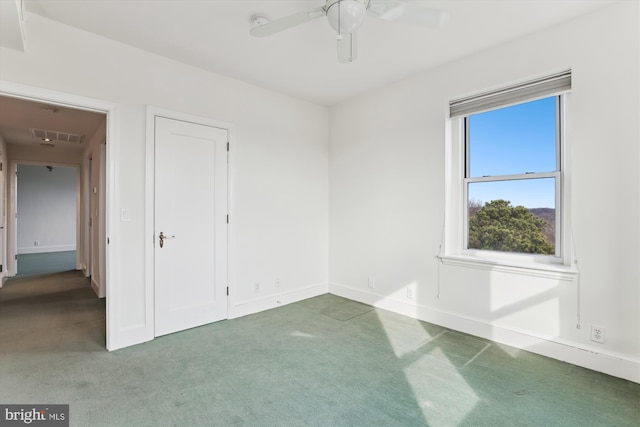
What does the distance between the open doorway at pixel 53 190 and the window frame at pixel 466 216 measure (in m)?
3.23

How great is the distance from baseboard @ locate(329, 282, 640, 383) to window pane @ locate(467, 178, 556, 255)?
73cm

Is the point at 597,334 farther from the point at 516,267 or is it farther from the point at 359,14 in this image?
the point at 359,14

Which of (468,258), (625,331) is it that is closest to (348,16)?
(468,258)

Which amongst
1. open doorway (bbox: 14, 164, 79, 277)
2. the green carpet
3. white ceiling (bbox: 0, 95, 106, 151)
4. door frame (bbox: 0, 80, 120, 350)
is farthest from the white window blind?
open doorway (bbox: 14, 164, 79, 277)

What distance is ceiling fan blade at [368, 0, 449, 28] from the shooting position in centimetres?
176

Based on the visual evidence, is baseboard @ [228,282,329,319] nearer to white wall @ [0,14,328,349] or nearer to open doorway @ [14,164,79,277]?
white wall @ [0,14,328,349]

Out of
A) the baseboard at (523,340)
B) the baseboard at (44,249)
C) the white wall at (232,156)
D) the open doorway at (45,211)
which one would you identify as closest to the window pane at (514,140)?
the baseboard at (523,340)

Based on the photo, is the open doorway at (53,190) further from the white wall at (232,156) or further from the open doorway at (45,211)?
the white wall at (232,156)

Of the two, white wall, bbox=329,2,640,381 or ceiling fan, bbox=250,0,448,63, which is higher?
ceiling fan, bbox=250,0,448,63

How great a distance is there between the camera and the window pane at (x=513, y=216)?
8.84ft

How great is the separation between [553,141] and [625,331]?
1.53 meters

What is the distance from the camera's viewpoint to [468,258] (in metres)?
3.04

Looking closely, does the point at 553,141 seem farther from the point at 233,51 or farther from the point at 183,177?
the point at 183,177

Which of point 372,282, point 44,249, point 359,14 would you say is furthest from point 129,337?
point 44,249
